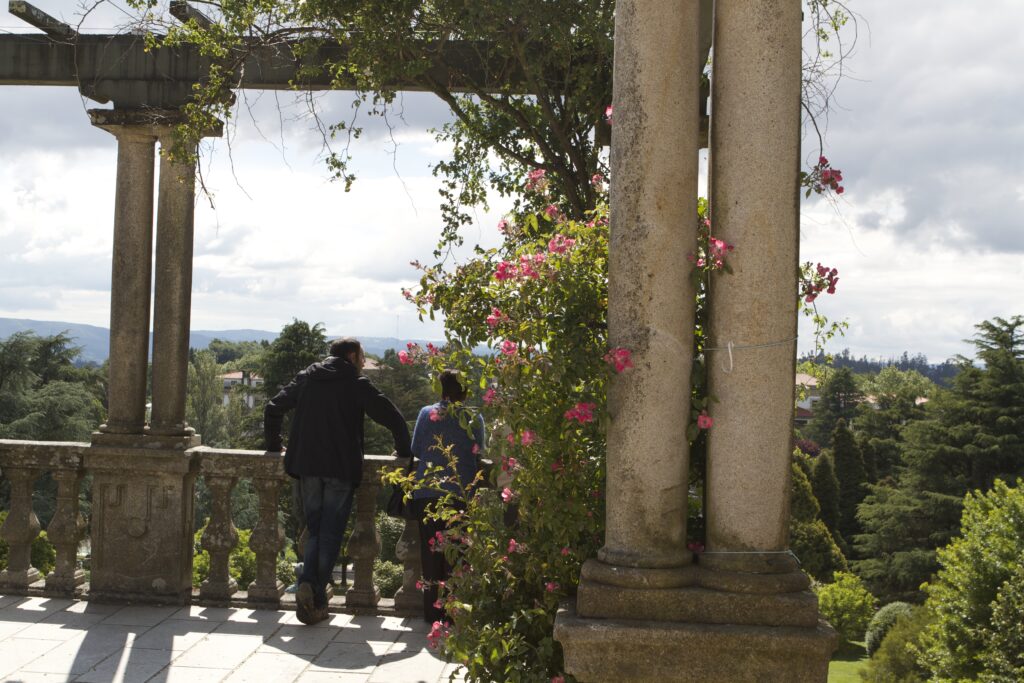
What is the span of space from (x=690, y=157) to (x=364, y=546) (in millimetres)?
3997

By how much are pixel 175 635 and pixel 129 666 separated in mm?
588

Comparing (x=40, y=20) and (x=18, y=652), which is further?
(x=40, y=20)

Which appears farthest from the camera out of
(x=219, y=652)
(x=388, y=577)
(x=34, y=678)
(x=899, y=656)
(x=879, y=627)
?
(x=388, y=577)

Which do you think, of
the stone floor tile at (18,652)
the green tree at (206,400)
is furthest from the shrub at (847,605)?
the green tree at (206,400)

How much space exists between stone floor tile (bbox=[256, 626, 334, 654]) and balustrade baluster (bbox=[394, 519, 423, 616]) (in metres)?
0.52

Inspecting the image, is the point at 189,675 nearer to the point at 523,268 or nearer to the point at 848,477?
the point at 523,268

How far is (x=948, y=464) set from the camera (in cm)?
3666

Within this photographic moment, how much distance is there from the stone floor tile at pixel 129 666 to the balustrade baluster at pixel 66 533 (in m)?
1.33

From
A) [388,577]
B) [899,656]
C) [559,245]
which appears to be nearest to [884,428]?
[388,577]

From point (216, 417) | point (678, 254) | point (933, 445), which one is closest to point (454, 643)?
point (678, 254)

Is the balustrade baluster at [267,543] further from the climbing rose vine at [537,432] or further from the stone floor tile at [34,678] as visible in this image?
the climbing rose vine at [537,432]

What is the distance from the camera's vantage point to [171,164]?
6617mm

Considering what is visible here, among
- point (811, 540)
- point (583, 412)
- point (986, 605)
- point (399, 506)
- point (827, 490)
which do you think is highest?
point (583, 412)

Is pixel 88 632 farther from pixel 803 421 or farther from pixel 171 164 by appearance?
pixel 803 421
